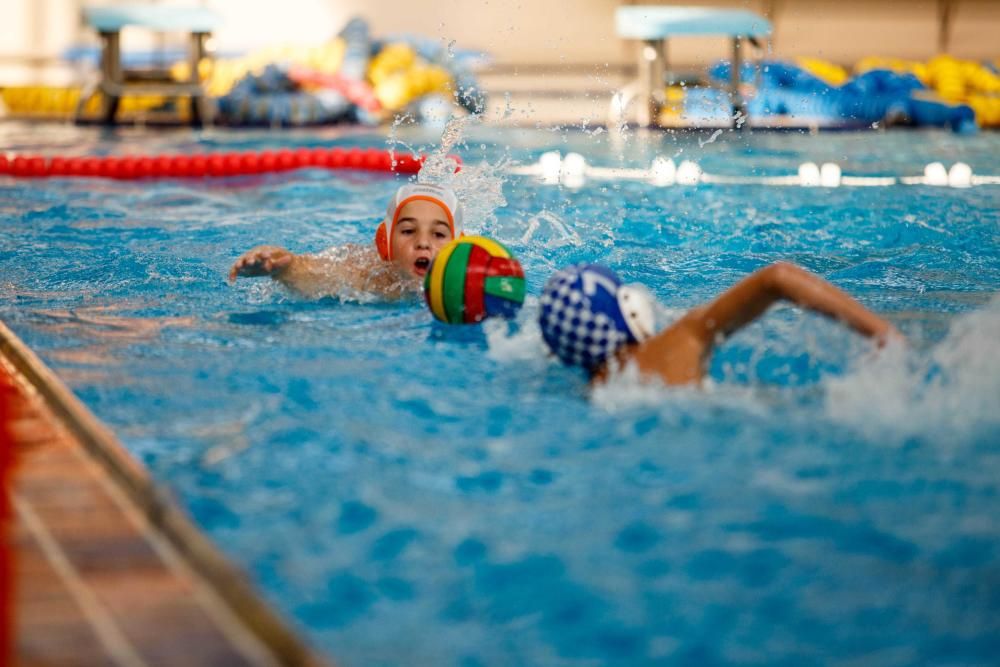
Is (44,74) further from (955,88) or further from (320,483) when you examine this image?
(320,483)

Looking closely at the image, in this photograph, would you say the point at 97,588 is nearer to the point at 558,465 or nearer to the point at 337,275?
the point at 558,465

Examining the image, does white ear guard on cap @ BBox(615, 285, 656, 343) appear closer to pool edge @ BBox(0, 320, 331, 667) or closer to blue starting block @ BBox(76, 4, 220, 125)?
pool edge @ BBox(0, 320, 331, 667)

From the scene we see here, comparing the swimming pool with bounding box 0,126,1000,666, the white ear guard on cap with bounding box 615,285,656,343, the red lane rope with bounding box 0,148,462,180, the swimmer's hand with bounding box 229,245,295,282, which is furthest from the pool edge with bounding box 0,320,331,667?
the red lane rope with bounding box 0,148,462,180

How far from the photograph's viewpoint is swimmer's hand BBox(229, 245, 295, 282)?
13.4 feet

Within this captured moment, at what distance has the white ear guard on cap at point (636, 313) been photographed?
10.0ft

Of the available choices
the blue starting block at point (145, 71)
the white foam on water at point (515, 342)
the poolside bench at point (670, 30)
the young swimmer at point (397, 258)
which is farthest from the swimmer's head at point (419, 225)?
the blue starting block at point (145, 71)

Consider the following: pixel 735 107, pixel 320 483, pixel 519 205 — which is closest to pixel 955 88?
pixel 735 107

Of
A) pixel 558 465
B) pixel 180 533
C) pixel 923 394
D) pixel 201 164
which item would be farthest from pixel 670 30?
pixel 180 533

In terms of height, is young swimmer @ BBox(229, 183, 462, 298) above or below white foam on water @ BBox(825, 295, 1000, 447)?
above

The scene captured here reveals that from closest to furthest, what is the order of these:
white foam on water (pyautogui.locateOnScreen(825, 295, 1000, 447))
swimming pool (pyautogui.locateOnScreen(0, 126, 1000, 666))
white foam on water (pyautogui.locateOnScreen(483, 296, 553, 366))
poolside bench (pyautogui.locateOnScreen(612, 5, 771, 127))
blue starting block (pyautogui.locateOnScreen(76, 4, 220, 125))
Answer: swimming pool (pyautogui.locateOnScreen(0, 126, 1000, 666))
white foam on water (pyautogui.locateOnScreen(825, 295, 1000, 447))
white foam on water (pyautogui.locateOnScreen(483, 296, 553, 366))
poolside bench (pyautogui.locateOnScreen(612, 5, 771, 127))
blue starting block (pyautogui.locateOnScreen(76, 4, 220, 125))

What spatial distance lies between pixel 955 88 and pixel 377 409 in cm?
1124

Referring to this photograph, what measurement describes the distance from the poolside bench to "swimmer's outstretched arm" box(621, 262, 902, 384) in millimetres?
7666

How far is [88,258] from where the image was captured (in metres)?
5.43

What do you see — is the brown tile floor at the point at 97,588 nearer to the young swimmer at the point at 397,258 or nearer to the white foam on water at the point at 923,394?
the white foam on water at the point at 923,394
